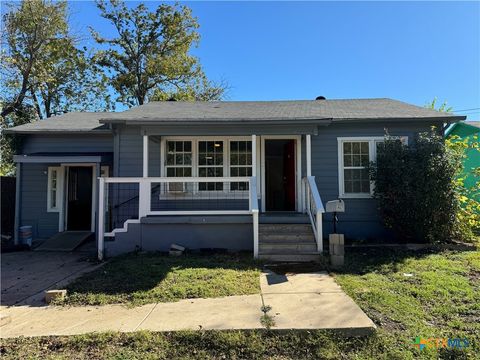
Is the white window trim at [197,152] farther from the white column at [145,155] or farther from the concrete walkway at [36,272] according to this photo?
the concrete walkway at [36,272]

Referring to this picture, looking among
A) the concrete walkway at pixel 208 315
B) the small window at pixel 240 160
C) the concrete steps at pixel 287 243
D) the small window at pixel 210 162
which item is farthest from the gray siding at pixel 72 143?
the concrete walkway at pixel 208 315

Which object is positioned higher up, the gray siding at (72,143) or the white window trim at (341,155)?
the gray siding at (72,143)

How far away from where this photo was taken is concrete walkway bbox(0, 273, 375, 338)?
376cm

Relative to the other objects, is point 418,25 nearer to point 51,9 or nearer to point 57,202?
point 57,202

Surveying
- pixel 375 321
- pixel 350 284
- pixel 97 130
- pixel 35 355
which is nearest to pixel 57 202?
pixel 97 130

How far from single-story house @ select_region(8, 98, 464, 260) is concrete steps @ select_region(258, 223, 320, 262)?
0.02m

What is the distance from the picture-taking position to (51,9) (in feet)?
60.8

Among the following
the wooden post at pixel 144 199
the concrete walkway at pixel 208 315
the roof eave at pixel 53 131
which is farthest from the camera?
the roof eave at pixel 53 131

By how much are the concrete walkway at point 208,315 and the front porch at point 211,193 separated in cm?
257

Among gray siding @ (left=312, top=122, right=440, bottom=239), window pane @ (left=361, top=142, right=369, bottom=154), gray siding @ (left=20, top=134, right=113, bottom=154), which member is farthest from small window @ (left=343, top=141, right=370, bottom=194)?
gray siding @ (left=20, top=134, right=113, bottom=154)

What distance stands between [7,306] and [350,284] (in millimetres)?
5005

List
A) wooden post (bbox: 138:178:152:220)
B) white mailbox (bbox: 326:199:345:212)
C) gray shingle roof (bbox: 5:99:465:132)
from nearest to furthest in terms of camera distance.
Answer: white mailbox (bbox: 326:199:345:212)
wooden post (bbox: 138:178:152:220)
gray shingle roof (bbox: 5:99:465:132)

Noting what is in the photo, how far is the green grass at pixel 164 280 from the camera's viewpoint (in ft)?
15.9

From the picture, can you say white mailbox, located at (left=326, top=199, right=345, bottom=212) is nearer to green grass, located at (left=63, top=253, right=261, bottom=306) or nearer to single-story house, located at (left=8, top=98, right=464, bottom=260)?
single-story house, located at (left=8, top=98, right=464, bottom=260)
